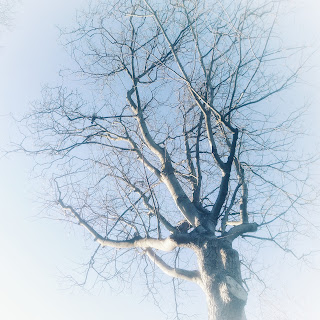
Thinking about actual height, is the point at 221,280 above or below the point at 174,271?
below

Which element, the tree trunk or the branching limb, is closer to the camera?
the tree trunk

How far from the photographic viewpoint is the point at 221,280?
254 centimetres

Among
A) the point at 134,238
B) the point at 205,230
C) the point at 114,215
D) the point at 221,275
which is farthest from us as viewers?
the point at 114,215

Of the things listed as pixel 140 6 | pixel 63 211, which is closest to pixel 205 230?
pixel 63 211

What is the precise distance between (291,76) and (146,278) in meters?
3.42

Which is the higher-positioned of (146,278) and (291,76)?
(291,76)

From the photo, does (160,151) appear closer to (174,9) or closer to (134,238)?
(134,238)

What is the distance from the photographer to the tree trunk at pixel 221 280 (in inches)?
94.7

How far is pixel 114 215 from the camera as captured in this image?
4.01m

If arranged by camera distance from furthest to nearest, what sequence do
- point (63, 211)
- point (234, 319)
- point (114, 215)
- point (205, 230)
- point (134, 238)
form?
1. point (63, 211)
2. point (114, 215)
3. point (134, 238)
4. point (205, 230)
5. point (234, 319)

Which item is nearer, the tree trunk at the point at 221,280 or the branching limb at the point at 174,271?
the tree trunk at the point at 221,280

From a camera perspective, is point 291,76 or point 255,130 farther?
point 255,130

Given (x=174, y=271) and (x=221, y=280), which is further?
(x=174, y=271)

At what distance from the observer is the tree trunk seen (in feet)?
7.89
